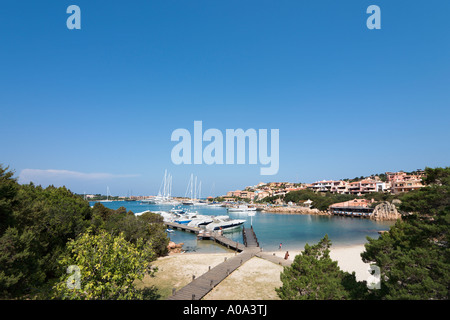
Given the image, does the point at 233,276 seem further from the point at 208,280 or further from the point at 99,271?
the point at 99,271

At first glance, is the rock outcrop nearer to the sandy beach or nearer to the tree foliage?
the sandy beach

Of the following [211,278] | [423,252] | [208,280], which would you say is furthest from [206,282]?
[423,252]

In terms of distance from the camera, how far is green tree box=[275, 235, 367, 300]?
10.3m

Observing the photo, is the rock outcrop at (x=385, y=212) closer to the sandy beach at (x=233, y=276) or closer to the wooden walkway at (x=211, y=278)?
the sandy beach at (x=233, y=276)

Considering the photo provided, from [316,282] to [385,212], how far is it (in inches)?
2892

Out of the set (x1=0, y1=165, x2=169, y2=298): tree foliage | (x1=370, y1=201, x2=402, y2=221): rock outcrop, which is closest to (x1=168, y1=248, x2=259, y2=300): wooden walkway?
(x1=0, y1=165, x2=169, y2=298): tree foliage

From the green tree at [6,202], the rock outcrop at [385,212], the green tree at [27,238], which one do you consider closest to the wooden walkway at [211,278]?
the green tree at [27,238]

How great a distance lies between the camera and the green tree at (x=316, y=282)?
10.3 m

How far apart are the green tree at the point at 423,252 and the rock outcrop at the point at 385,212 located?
67697 millimetres

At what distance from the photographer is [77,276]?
9.95 metres

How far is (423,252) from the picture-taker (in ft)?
30.5
